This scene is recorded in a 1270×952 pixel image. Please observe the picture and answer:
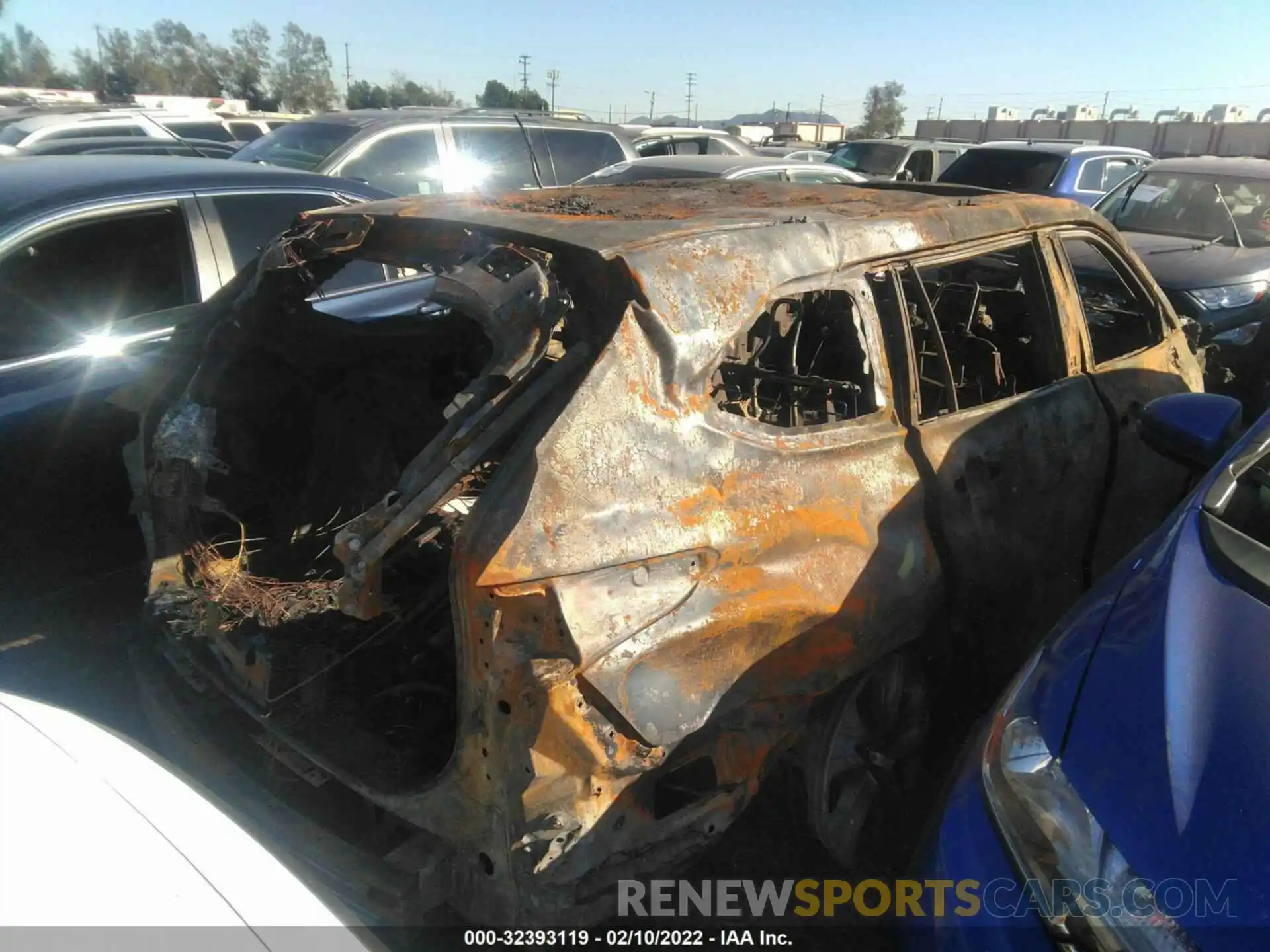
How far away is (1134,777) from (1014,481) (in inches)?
50.1

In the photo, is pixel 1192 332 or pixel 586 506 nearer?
pixel 586 506

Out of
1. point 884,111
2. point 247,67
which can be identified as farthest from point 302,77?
point 884,111

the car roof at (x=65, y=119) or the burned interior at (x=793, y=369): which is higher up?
the car roof at (x=65, y=119)

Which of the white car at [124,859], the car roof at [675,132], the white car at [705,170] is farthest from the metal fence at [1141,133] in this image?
the white car at [124,859]

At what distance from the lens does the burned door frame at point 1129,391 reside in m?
2.96

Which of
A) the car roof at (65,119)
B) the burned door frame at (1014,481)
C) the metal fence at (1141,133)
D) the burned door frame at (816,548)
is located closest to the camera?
the burned door frame at (816,548)

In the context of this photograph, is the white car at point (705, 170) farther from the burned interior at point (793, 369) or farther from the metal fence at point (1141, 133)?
the metal fence at point (1141, 133)

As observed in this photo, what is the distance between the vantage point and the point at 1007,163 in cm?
1080

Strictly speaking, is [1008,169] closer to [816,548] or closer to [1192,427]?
[1192,427]

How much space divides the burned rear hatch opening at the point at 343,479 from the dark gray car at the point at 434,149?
4.05m

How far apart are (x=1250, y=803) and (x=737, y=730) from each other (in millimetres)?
960

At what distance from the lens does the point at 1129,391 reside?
3.09 metres

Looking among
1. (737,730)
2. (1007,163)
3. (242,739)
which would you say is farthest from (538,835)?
(1007,163)

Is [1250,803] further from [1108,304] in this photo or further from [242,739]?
[1108,304]
